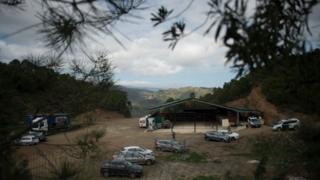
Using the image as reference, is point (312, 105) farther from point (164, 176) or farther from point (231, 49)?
point (164, 176)

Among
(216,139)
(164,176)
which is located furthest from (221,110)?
(164,176)

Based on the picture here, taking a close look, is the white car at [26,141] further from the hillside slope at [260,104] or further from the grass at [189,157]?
the hillside slope at [260,104]

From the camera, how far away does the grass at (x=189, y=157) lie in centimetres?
3697

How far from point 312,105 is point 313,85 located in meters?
1.66

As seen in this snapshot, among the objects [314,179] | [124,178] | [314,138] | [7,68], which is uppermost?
[7,68]

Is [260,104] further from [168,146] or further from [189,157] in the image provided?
[189,157]

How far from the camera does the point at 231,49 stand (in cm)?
436

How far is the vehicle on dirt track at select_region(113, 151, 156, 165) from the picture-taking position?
3650 centimetres

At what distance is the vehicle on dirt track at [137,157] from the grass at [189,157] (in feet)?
5.63

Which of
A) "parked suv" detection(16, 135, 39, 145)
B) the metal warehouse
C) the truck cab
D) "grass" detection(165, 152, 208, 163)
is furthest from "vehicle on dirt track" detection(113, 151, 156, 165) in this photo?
the truck cab

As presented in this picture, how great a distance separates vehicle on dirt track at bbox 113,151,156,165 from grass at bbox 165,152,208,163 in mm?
1716

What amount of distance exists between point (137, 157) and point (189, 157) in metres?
3.97

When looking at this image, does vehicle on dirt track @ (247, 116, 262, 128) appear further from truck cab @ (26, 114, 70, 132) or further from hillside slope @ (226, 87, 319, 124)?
truck cab @ (26, 114, 70, 132)

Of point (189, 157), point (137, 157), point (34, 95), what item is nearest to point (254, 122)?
point (189, 157)
